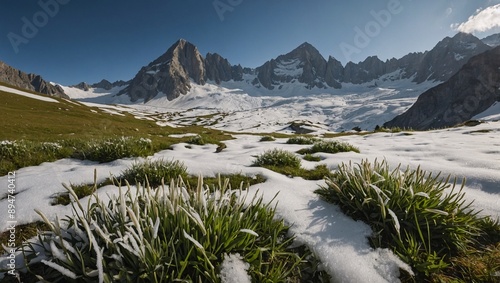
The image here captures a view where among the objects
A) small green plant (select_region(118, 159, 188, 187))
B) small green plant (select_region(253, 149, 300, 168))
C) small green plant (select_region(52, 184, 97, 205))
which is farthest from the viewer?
small green plant (select_region(253, 149, 300, 168))

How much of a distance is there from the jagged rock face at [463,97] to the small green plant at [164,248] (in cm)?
17176

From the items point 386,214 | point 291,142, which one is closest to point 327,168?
point 386,214

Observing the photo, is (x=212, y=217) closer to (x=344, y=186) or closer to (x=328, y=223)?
(x=328, y=223)

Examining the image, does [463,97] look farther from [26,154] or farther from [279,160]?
[26,154]

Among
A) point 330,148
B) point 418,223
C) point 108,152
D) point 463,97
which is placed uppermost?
point 463,97

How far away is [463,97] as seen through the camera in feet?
484

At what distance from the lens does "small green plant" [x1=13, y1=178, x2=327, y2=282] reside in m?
2.32

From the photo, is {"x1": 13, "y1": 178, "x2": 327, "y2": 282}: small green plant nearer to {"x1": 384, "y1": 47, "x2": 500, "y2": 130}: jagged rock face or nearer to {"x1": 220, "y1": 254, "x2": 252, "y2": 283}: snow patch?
{"x1": 220, "y1": 254, "x2": 252, "y2": 283}: snow patch

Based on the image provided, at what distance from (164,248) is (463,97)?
19638 cm

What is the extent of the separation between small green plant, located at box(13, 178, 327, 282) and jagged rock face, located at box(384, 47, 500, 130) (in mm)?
171761

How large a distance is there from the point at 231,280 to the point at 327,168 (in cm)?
483

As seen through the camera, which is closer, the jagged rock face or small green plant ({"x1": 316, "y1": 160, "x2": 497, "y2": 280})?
small green plant ({"x1": 316, "y1": 160, "x2": 497, "y2": 280})

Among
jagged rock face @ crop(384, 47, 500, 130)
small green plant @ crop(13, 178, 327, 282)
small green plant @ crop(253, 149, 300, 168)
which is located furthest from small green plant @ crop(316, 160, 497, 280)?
jagged rock face @ crop(384, 47, 500, 130)

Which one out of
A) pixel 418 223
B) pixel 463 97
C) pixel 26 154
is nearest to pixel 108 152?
pixel 26 154
